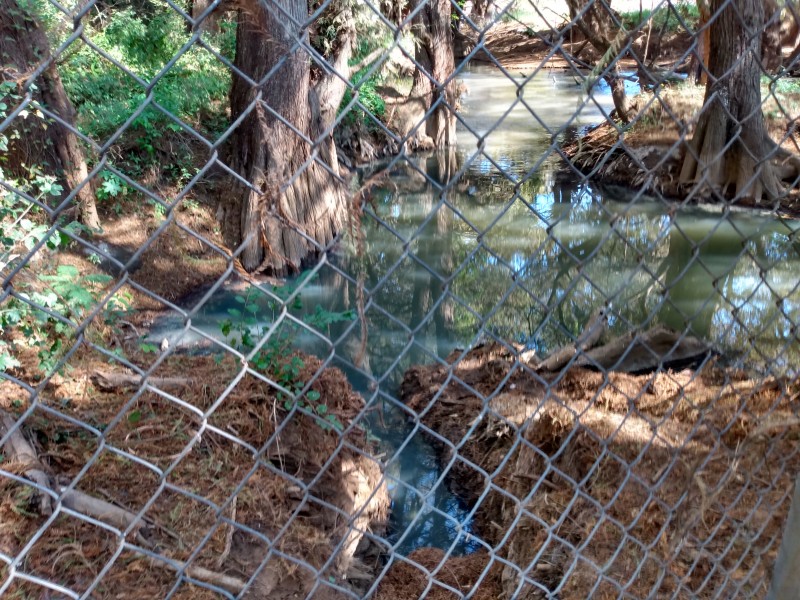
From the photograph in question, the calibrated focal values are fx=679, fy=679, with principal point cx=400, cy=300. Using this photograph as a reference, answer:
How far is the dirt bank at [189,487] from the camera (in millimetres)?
2254

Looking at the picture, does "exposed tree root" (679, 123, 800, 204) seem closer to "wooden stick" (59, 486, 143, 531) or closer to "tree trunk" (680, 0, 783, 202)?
"tree trunk" (680, 0, 783, 202)

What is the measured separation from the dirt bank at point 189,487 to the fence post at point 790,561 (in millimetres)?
1145

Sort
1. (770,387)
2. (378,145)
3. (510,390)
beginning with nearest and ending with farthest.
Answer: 1. (770,387)
2. (510,390)
3. (378,145)

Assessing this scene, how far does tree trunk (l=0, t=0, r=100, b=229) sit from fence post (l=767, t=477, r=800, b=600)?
4.63m

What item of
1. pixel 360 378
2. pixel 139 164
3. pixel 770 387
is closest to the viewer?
pixel 770 387

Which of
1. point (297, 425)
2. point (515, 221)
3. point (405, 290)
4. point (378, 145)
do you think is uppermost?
point (378, 145)

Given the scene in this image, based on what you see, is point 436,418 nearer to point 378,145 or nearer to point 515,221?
point 515,221

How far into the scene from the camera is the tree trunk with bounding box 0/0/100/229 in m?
4.76

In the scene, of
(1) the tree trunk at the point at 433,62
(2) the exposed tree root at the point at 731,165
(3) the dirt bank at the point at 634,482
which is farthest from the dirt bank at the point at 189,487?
(1) the tree trunk at the point at 433,62

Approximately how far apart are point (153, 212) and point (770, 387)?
5.54 meters

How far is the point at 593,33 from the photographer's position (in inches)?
348

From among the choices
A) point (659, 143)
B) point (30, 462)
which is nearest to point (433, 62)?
point (659, 143)

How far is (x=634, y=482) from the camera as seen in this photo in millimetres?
2674

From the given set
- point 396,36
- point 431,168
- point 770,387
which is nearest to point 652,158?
point 431,168
